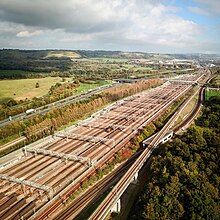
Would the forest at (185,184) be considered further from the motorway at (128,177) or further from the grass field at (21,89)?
the grass field at (21,89)

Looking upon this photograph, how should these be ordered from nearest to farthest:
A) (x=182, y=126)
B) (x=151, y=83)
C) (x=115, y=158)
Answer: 1. (x=115, y=158)
2. (x=182, y=126)
3. (x=151, y=83)

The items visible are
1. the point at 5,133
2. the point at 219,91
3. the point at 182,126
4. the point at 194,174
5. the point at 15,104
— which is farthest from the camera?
the point at 219,91

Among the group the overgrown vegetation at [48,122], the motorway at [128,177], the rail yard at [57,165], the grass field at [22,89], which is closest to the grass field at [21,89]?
the grass field at [22,89]

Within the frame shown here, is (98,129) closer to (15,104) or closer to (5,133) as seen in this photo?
(5,133)

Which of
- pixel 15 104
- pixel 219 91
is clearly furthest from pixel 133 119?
pixel 219 91

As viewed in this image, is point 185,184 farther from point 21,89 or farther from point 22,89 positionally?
point 21,89

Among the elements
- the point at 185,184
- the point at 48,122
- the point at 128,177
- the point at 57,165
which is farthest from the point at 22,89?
the point at 185,184

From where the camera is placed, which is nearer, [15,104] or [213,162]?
[213,162]
